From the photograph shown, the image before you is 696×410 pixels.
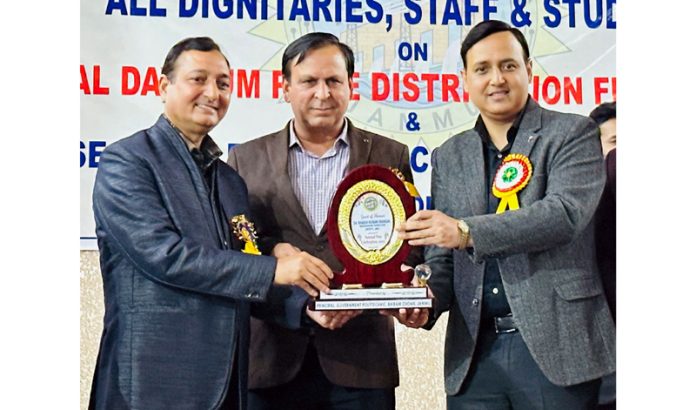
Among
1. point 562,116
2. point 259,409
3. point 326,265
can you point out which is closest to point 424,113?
point 562,116

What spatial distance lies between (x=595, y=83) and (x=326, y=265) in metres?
→ 1.10

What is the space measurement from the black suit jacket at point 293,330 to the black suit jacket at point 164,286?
0.51ft

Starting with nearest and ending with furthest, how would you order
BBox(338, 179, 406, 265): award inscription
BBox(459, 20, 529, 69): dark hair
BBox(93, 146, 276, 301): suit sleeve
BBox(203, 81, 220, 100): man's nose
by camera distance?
BBox(93, 146, 276, 301): suit sleeve
BBox(338, 179, 406, 265): award inscription
BBox(203, 81, 220, 100): man's nose
BBox(459, 20, 529, 69): dark hair

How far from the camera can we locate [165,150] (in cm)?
242

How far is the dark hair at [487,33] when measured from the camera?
2609mm

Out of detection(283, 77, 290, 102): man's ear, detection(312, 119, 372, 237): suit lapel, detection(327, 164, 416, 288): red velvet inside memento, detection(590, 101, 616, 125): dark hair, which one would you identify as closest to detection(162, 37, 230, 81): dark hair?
detection(283, 77, 290, 102): man's ear

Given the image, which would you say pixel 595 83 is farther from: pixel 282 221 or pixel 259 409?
pixel 259 409

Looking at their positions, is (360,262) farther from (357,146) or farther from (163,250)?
(163,250)

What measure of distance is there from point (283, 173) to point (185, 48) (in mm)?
466

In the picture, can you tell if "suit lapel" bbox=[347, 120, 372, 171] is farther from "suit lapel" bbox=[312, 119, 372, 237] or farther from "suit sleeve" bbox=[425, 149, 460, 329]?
"suit sleeve" bbox=[425, 149, 460, 329]

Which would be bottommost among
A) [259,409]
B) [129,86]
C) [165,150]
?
[259,409]

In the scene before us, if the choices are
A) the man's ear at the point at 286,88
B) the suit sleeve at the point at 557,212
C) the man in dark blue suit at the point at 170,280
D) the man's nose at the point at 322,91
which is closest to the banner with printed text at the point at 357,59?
the man's ear at the point at 286,88

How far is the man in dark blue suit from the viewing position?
91.0 inches

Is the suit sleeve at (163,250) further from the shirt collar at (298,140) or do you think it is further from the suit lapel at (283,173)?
the shirt collar at (298,140)
